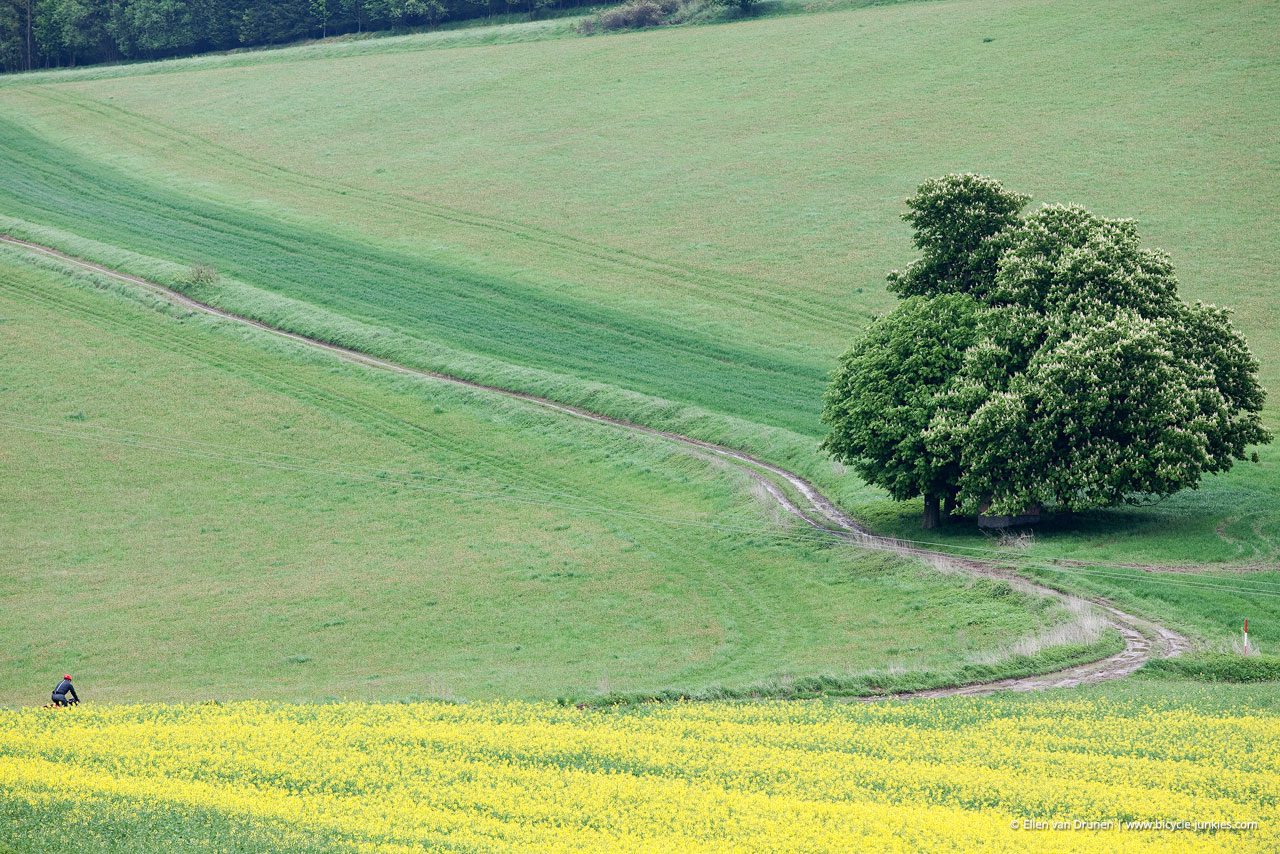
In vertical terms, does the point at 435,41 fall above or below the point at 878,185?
above

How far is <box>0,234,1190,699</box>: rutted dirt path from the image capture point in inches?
1291

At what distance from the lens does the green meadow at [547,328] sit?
39875 millimetres

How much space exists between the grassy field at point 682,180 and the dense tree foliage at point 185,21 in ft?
37.6

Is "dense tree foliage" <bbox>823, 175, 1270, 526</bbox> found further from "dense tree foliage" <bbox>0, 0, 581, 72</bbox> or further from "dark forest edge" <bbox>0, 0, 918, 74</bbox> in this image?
"dense tree foliage" <bbox>0, 0, 581, 72</bbox>

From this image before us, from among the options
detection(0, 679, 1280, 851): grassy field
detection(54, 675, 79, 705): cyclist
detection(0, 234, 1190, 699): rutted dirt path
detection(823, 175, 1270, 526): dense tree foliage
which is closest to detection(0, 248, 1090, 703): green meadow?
detection(0, 234, 1190, 699): rutted dirt path

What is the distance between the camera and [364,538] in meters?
48.7

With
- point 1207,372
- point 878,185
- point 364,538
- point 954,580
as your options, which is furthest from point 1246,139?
point 364,538

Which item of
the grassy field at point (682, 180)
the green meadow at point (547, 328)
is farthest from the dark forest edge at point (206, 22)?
the grassy field at point (682, 180)

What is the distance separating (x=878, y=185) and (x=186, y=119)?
209ft

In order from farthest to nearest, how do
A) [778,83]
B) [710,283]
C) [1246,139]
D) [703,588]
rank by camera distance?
[778,83]
[1246,139]
[710,283]
[703,588]

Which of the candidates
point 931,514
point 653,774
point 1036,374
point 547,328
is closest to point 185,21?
point 547,328

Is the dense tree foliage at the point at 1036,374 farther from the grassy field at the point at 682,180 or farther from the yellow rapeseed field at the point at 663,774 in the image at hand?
the yellow rapeseed field at the point at 663,774

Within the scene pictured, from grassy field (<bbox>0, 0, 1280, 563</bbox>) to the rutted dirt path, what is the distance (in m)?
1.17

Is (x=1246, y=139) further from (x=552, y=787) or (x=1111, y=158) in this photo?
(x=552, y=787)
